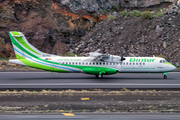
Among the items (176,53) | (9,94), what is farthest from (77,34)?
(9,94)

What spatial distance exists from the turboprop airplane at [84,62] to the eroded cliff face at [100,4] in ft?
102

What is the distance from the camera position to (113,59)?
2606cm

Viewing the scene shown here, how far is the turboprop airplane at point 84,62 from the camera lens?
25.1 metres

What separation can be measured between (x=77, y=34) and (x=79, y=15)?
4.92 meters

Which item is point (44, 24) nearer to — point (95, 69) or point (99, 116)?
point (95, 69)

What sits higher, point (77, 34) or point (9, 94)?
point (77, 34)

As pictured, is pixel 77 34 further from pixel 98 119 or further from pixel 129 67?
pixel 98 119

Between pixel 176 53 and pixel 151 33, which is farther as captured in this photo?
pixel 151 33

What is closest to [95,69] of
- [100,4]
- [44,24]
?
[44,24]

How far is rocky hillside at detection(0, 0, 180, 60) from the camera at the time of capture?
152ft

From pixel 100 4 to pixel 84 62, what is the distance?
34.7 m

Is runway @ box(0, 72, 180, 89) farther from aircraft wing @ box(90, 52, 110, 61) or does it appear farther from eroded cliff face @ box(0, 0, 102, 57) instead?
eroded cliff face @ box(0, 0, 102, 57)

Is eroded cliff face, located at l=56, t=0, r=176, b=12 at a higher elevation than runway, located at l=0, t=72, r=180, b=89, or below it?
higher

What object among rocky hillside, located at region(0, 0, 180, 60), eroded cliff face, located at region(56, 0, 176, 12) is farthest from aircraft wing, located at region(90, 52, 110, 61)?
eroded cliff face, located at region(56, 0, 176, 12)
